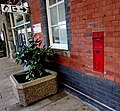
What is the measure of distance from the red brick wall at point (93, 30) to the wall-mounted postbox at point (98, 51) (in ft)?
0.18

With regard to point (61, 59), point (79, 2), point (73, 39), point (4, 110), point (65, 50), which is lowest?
point (4, 110)

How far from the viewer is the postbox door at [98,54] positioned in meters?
2.03

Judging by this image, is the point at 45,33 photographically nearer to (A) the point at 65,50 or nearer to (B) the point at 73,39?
(A) the point at 65,50

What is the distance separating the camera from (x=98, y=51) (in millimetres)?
2082

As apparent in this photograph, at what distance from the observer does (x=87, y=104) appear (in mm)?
2484

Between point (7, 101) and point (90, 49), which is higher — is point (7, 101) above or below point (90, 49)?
below

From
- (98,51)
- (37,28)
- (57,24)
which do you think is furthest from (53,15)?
(98,51)

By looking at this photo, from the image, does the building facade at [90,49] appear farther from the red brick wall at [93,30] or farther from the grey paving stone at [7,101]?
the grey paving stone at [7,101]

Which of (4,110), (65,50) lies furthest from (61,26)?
(4,110)

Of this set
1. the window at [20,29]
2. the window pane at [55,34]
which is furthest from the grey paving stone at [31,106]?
the window at [20,29]

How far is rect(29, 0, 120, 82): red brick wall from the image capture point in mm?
1793

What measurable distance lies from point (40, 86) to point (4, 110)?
790 mm

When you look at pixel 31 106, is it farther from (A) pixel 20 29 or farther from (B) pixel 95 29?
(A) pixel 20 29

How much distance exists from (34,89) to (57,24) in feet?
5.01
